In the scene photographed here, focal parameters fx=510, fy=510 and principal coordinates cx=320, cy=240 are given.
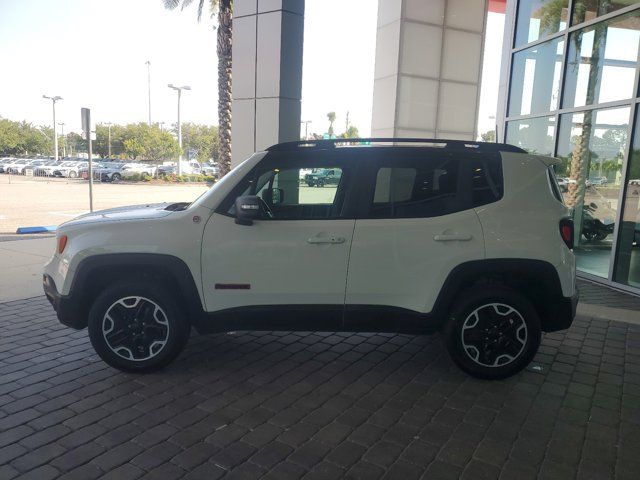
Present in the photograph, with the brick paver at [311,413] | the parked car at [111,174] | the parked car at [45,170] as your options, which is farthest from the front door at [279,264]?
the parked car at [45,170]

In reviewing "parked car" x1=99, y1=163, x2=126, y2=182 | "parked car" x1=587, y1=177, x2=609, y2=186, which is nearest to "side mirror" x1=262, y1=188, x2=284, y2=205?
"parked car" x1=587, y1=177, x2=609, y2=186

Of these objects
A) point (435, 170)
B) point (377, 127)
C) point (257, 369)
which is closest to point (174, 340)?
point (257, 369)

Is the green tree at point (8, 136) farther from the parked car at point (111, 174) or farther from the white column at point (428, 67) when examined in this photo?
the white column at point (428, 67)

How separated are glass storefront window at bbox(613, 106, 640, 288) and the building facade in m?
Answer: 0.01

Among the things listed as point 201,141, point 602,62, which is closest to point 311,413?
point 602,62

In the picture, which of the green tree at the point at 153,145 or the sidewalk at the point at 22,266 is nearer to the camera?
the sidewalk at the point at 22,266

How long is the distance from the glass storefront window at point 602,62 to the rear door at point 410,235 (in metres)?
5.09

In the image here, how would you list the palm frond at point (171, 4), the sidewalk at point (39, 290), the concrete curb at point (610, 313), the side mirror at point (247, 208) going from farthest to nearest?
1. the palm frond at point (171, 4)
2. the sidewalk at point (39, 290)
3. the concrete curb at point (610, 313)
4. the side mirror at point (247, 208)

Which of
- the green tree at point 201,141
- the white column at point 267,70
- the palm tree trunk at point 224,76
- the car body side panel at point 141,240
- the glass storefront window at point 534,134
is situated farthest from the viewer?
the green tree at point 201,141

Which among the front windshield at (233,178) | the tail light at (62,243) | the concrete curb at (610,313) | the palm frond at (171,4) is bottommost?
the concrete curb at (610,313)

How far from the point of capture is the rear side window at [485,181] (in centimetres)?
393

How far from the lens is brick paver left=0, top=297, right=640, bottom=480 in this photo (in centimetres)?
285

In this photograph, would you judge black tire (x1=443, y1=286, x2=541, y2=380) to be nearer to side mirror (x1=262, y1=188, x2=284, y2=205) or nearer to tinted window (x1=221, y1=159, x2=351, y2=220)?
tinted window (x1=221, y1=159, x2=351, y2=220)

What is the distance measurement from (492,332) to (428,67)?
423 inches
